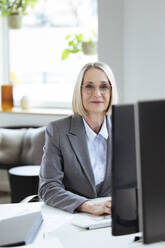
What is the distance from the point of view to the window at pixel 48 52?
502 cm

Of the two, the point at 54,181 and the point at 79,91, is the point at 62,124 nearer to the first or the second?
the point at 79,91

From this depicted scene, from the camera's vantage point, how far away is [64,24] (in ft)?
16.7

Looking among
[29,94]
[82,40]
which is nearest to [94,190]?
[82,40]

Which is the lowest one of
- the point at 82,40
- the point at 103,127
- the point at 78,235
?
the point at 78,235

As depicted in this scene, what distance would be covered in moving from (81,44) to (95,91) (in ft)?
7.85

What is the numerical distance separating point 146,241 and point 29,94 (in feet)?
13.4

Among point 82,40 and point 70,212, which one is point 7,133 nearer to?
point 82,40

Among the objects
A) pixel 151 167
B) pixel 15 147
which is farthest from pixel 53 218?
pixel 15 147

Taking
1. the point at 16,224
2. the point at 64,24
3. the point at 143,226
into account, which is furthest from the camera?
the point at 64,24

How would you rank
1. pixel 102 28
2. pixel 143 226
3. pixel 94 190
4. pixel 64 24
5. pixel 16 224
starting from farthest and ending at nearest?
1. pixel 64 24
2. pixel 102 28
3. pixel 94 190
4. pixel 16 224
5. pixel 143 226

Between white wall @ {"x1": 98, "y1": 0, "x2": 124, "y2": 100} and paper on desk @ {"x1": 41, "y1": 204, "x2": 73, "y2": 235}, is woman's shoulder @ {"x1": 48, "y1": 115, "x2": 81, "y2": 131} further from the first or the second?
white wall @ {"x1": 98, "y1": 0, "x2": 124, "y2": 100}

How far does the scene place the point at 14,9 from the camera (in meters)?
4.98

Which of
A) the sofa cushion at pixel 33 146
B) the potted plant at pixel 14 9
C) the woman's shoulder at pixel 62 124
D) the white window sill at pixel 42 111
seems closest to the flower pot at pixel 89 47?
the white window sill at pixel 42 111

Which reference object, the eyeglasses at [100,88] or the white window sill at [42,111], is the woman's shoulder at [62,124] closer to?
the eyeglasses at [100,88]
